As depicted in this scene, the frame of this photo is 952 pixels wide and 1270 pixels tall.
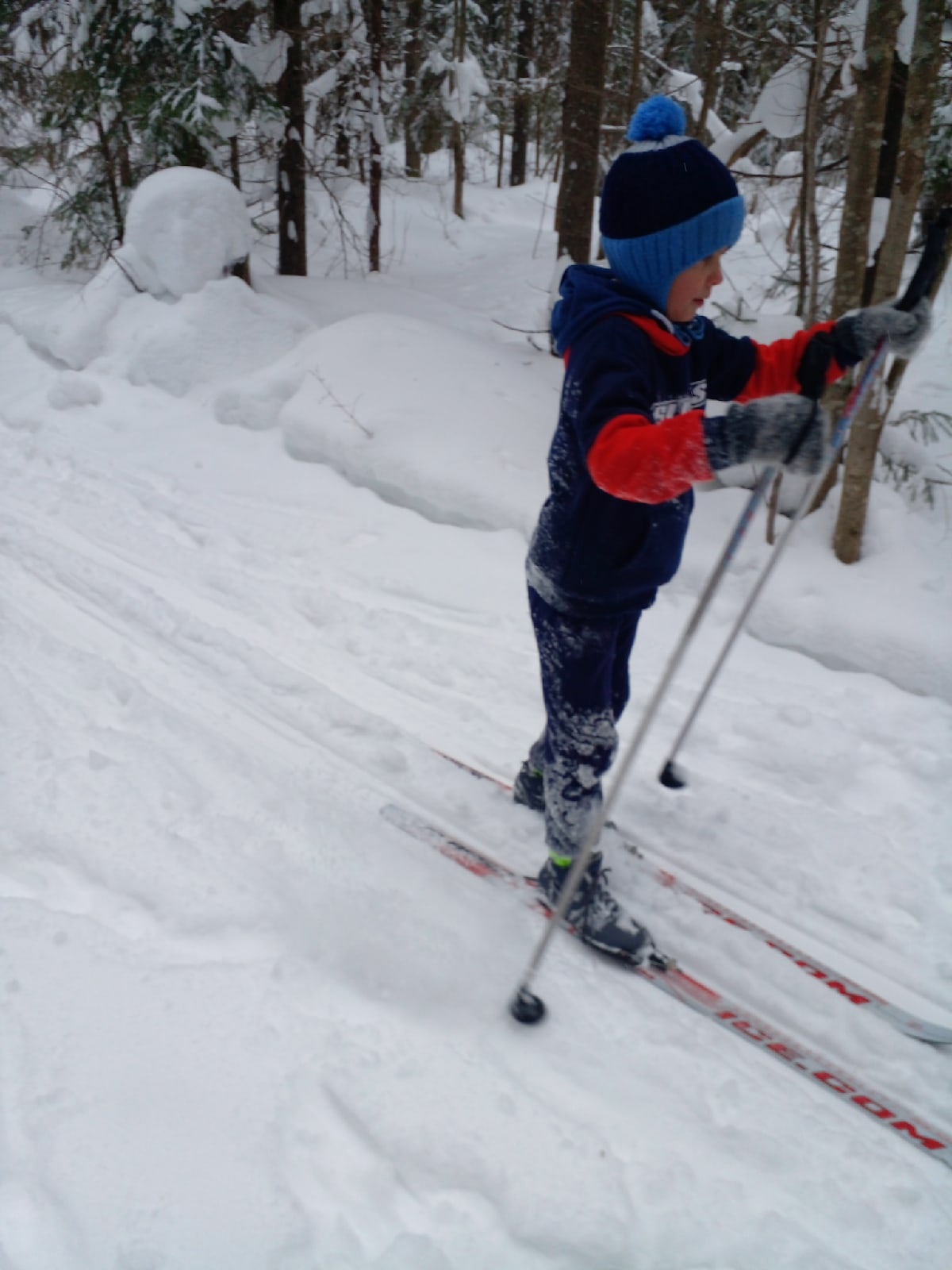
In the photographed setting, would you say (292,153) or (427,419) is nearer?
(427,419)

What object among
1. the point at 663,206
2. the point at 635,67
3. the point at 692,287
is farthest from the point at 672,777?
the point at 635,67

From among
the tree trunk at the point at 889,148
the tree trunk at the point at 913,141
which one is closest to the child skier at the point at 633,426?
the tree trunk at the point at 913,141

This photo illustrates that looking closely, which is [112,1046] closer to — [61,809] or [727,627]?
[61,809]

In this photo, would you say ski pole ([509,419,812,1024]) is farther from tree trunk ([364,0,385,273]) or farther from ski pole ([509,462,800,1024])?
tree trunk ([364,0,385,273])

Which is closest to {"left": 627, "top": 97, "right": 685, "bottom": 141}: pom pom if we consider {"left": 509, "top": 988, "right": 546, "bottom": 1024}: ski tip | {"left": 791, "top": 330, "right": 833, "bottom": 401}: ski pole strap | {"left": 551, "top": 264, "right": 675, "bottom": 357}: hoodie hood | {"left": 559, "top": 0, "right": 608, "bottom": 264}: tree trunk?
{"left": 551, "top": 264, "right": 675, "bottom": 357}: hoodie hood

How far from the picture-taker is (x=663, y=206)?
1804mm

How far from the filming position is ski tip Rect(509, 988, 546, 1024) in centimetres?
217

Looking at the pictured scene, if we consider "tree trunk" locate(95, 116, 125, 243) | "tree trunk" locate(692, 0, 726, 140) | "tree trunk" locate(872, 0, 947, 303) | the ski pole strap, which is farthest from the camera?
"tree trunk" locate(95, 116, 125, 243)

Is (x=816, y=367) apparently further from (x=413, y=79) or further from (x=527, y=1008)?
(x=413, y=79)

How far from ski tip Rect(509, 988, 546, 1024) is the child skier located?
12.0 inches

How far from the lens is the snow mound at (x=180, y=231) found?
23.0ft

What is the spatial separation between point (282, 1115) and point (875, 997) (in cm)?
165

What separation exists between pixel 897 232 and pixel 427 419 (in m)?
2.98

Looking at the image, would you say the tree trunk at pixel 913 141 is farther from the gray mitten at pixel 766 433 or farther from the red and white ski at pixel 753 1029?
the red and white ski at pixel 753 1029
